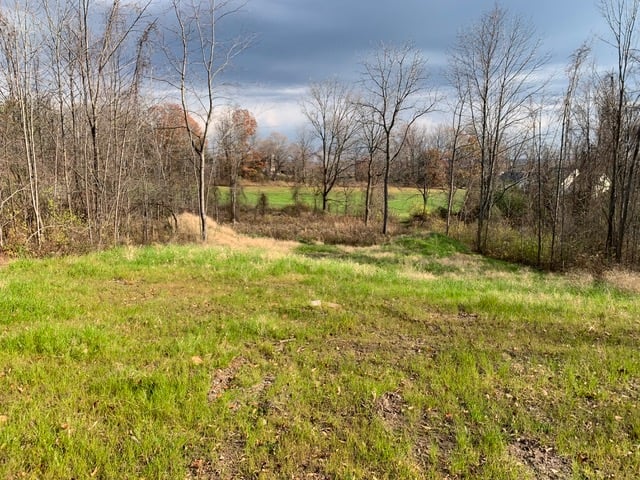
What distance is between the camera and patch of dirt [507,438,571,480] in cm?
261

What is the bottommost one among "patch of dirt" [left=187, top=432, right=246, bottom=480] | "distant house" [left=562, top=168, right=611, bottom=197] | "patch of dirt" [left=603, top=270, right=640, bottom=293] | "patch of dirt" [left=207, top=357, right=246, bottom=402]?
"patch of dirt" [left=603, top=270, right=640, bottom=293]

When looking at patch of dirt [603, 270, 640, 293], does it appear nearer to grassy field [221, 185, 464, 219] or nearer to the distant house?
the distant house

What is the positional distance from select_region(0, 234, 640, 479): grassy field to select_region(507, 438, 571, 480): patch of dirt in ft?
0.05

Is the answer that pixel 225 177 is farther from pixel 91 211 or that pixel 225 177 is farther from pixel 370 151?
pixel 91 211

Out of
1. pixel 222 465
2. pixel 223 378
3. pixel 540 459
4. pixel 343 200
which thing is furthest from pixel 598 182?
pixel 343 200

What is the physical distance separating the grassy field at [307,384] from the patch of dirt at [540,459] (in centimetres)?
1

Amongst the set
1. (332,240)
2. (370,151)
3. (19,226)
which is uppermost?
(370,151)

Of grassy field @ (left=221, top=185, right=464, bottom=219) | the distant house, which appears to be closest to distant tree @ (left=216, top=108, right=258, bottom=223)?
grassy field @ (left=221, top=185, right=464, bottom=219)

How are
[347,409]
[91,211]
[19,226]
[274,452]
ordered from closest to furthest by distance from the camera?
[274,452], [347,409], [19,226], [91,211]

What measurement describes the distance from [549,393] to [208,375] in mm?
3030

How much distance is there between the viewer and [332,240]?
22.2m

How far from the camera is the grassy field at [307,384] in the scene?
2.65 meters

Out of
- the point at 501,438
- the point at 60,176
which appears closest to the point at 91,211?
the point at 60,176

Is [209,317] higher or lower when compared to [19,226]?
lower
